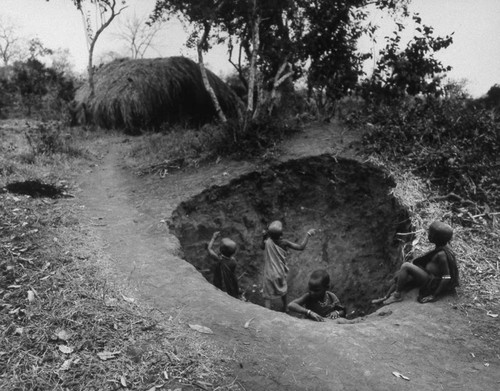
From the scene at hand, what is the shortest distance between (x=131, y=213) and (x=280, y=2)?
570 cm

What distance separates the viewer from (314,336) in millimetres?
3352

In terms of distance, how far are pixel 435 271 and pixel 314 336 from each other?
168 cm

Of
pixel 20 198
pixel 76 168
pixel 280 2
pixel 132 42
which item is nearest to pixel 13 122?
pixel 76 168

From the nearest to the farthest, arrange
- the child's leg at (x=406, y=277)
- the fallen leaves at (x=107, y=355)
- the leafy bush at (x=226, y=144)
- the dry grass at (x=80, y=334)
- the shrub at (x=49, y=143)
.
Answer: the dry grass at (x=80, y=334) < the fallen leaves at (x=107, y=355) < the child's leg at (x=406, y=277) < the leafy bush at (x=226, y=144) < the shrub at (x=49, y=143)

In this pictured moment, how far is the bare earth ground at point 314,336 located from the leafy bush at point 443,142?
2586 mm

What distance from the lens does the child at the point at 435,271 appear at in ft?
13.5

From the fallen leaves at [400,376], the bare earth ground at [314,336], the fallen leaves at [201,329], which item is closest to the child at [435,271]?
the bare earth ground at [314,336]

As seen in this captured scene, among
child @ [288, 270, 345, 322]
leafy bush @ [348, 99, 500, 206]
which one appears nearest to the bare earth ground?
child @ [288, 270, 345, 322]

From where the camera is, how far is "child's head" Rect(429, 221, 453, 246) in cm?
415

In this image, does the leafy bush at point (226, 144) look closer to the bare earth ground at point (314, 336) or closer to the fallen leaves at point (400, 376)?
the bare earth ground at point (314, 336)

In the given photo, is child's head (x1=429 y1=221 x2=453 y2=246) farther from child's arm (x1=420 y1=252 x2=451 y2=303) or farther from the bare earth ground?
the bare earth ground

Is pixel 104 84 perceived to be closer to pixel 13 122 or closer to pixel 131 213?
pixel 13 122

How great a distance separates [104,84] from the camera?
41.1 ft

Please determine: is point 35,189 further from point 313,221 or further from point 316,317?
point 313,221
